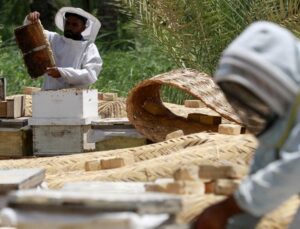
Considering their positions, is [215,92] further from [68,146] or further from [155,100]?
[68,146]

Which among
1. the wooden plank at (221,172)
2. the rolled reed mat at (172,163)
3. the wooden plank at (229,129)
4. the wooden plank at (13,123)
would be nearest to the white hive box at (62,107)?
the wooden plank at (13,123)

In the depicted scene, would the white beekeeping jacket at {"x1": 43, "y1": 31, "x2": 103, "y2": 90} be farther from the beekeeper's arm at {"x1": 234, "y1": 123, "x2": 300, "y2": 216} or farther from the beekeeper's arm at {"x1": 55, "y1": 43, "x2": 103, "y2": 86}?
the beekeeper's arm at {"x1": 234, "y1": 123, "x2": 300, "y2": 216}

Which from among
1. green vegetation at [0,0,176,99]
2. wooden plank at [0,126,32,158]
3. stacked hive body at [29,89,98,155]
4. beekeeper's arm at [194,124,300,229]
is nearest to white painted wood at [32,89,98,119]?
stacked hive body at [29,89,98,155]

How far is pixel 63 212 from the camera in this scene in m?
3.88

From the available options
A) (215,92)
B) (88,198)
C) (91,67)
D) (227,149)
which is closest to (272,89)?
(88,198)

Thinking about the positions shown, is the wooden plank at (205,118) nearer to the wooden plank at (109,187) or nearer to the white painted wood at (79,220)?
the wooden plank at (109,187)

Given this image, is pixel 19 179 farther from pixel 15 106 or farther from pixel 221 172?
pixel 15 106

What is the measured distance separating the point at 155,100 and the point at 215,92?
907 millimetres

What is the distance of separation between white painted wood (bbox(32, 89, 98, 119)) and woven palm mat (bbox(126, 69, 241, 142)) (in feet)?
1.52

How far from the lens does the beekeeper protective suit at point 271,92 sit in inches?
146

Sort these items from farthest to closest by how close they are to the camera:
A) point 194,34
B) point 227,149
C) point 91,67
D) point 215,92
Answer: point 194,34 → point 91,67 → point 215,92 → point 227,149

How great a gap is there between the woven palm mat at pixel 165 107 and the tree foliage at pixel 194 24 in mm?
2646

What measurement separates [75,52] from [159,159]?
3831mm

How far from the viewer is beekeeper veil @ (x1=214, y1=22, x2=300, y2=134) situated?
3723 mm
